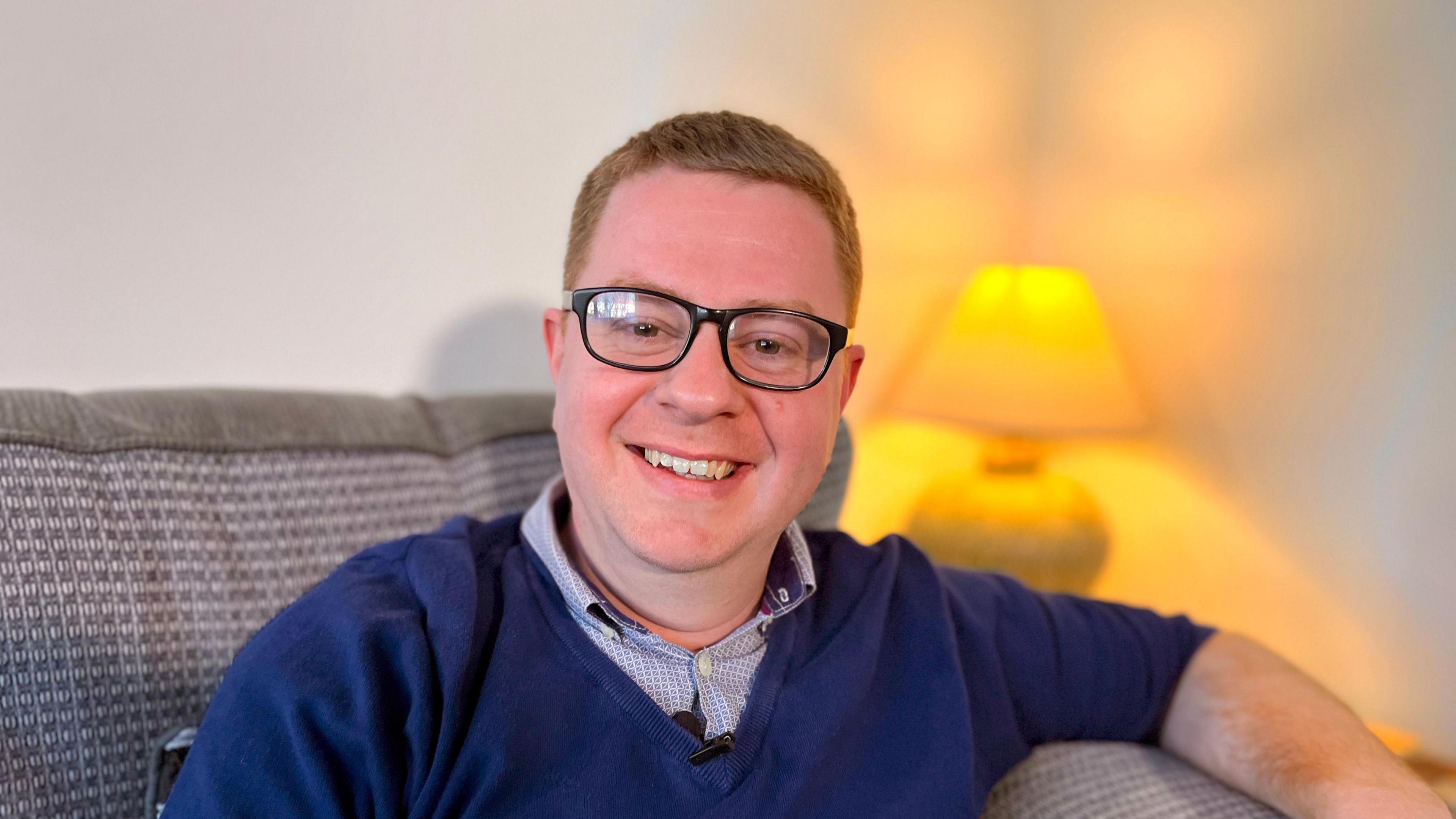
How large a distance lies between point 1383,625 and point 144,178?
2.59 m

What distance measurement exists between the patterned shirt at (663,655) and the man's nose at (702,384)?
0.68 ft

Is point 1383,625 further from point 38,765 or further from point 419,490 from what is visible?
point 38,765

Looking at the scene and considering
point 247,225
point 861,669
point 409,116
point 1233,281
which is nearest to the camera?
point 861,669

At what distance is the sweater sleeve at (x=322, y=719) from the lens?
0.82m

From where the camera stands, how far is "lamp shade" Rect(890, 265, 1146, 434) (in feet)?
7.47

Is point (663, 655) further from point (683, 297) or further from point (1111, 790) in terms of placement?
point (1111, 790)

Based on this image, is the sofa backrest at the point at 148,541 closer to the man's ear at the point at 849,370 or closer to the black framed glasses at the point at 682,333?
the black framed glasses at the point at 682,333

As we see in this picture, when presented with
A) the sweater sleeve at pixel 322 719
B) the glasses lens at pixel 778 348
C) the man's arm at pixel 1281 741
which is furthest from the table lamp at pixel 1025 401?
the sweater sleeve at pixel 322 719

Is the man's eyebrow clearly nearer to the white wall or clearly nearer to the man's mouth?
the man's mouth

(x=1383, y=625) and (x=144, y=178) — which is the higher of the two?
(x=144, y=178)

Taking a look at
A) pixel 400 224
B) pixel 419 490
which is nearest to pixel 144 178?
pixel 400 224

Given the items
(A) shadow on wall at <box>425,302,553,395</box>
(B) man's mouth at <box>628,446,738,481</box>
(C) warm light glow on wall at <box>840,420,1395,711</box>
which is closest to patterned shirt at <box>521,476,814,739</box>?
(B) man's mouth at <box>628,446,738,481</box>

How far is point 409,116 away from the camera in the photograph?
5.29 ft

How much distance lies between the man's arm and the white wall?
1222 mm
